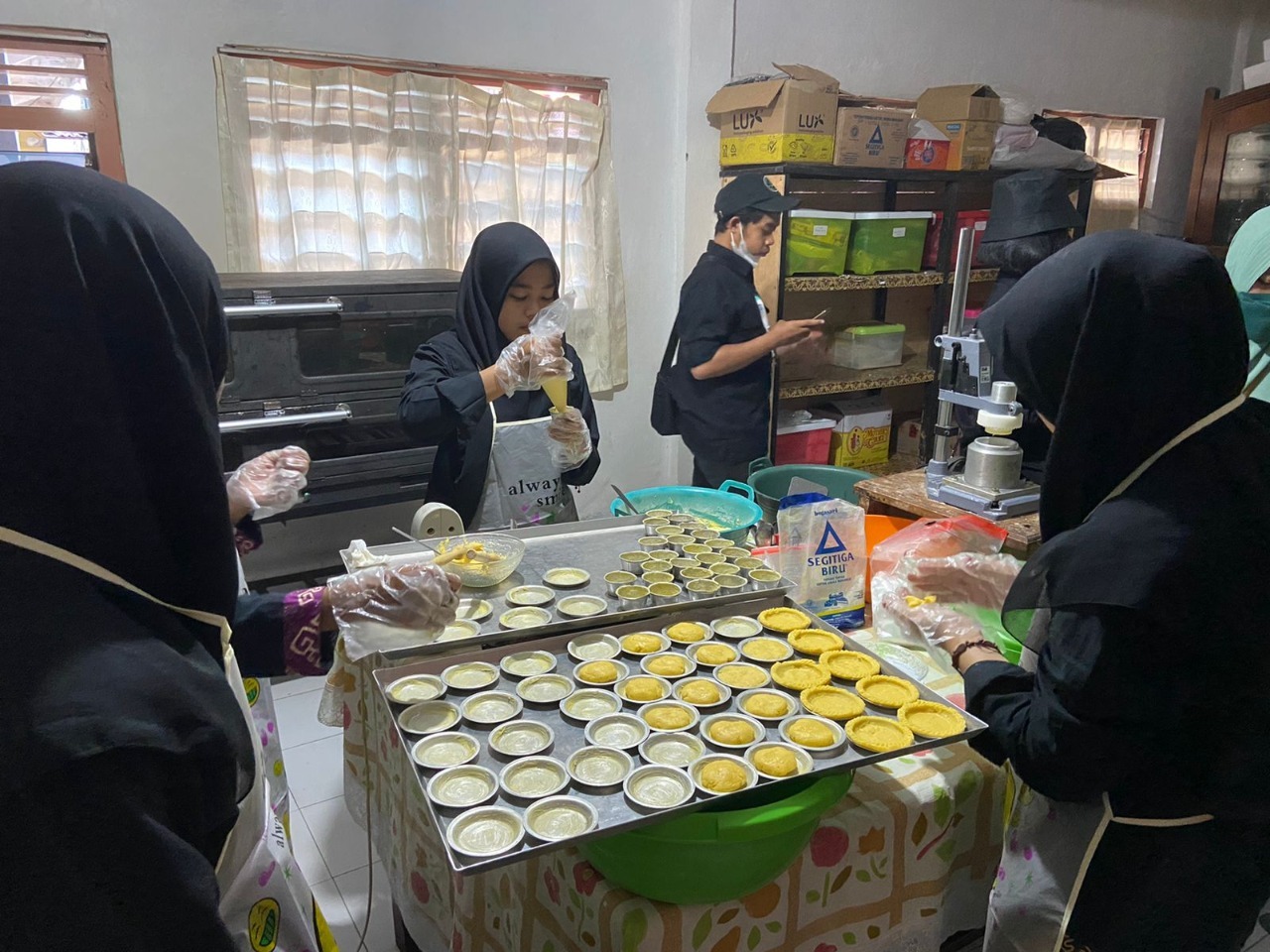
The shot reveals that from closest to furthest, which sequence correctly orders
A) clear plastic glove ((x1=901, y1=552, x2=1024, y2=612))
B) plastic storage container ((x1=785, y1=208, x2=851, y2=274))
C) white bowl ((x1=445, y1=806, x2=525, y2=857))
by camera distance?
white bowl ((x1=445, y1=806, x2=525, y2=857)), clear plastic glove ((x1=901, y1=552, x2=1024, y2=612)), plastic storage container ((x1=785, y1=208, x2=851, y2=274))

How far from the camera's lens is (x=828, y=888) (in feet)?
4.04

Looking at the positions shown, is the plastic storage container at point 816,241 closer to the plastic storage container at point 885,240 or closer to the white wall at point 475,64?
the plastic storage container at point 885,240

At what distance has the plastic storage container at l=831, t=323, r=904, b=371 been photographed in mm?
4273

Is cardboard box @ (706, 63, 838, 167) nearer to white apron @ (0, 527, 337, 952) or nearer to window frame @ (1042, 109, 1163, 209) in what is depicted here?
window frame @ (1042, 109, 1163, 209)

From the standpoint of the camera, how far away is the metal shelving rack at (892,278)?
3.76 metres

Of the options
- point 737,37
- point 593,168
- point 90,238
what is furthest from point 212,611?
point 737,37

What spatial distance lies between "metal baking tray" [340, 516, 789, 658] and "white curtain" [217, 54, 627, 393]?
7.11 ft

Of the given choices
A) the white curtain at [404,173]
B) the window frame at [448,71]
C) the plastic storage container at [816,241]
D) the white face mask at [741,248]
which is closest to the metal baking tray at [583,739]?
the white face mask at [741,248]

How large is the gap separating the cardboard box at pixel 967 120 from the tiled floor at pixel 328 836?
13.2ft

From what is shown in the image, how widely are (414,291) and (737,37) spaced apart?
86.5 inches

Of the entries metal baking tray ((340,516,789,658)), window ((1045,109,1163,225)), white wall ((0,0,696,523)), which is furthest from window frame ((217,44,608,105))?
window ((1045,109,1163,225))

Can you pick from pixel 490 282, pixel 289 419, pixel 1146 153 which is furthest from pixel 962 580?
pixel 1146 153

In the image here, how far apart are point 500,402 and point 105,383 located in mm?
1678

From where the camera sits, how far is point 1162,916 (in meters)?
1.20
